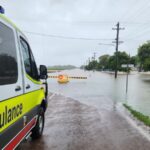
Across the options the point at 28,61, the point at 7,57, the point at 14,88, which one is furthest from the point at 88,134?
the point at 7,57

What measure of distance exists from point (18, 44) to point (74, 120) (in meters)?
4.81

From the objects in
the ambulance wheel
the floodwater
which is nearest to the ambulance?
the ambulance wheel

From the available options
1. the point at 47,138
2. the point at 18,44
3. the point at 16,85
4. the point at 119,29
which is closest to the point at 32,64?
the point at 18,44

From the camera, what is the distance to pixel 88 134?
6.65m

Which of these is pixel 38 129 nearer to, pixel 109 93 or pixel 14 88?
pixel 14 88

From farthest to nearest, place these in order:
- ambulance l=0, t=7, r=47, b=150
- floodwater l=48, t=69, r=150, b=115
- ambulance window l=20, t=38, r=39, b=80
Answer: floodwater l=48, t=69, r=150, b=115, ambulance window l=20, t=38, r=39, b=80, ambulance l=0, t=7, r=47, b=150

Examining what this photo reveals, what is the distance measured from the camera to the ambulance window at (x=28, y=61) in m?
4.67

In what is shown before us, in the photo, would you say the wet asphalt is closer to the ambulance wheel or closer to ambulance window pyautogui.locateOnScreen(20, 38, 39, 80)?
the ambulance wheel

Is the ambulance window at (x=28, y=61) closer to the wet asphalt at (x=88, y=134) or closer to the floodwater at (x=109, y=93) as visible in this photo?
the wet asphalt at (x=88, y=134)

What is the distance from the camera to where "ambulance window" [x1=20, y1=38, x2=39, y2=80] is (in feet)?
15.3

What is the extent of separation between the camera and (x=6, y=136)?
338 cm

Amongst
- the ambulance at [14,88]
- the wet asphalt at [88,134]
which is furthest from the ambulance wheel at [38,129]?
the ambulance at [14,88]

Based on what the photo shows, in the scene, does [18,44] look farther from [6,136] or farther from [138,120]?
[138,120]

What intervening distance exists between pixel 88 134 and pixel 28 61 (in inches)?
109
